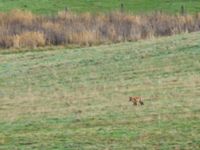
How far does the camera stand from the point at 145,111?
15.4m

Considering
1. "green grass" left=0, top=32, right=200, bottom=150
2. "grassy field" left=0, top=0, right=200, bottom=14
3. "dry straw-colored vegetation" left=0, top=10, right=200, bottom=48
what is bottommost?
"green grass" left=0, top=32, right=200, bottom=150

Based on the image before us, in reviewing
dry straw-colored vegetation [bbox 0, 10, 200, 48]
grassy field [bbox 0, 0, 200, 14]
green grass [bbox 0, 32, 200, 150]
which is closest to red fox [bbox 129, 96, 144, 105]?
green grass [bbox 0, 32, 200, 150]

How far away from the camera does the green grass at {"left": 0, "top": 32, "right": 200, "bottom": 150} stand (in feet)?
43.5

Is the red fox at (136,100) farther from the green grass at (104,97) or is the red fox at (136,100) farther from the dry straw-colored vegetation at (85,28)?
the dry straw-colored vegetation at (85,28)

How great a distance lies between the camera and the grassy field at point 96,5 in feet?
161

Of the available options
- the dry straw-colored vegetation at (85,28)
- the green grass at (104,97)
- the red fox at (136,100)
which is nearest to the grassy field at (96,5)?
the dry straw-colored vegetation at (85,28)

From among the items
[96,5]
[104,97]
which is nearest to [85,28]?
[104,97]

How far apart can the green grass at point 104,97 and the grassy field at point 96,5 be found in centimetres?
2119

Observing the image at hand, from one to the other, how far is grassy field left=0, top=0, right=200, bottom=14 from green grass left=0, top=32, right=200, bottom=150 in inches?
834

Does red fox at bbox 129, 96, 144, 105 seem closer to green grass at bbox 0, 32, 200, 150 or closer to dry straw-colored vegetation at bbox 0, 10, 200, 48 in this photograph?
green grass at bbox 0, 32, 200, 150

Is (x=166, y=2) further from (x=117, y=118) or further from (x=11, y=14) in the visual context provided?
(x=117, y=118)

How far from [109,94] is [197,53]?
5.87m

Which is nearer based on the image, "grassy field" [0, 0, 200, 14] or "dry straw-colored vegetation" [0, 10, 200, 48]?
"dry straw-colored vegetation" [0, 10, 200, 48]

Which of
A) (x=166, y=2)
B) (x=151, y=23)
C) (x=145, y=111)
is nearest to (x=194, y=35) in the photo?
(x=151, y=23)
